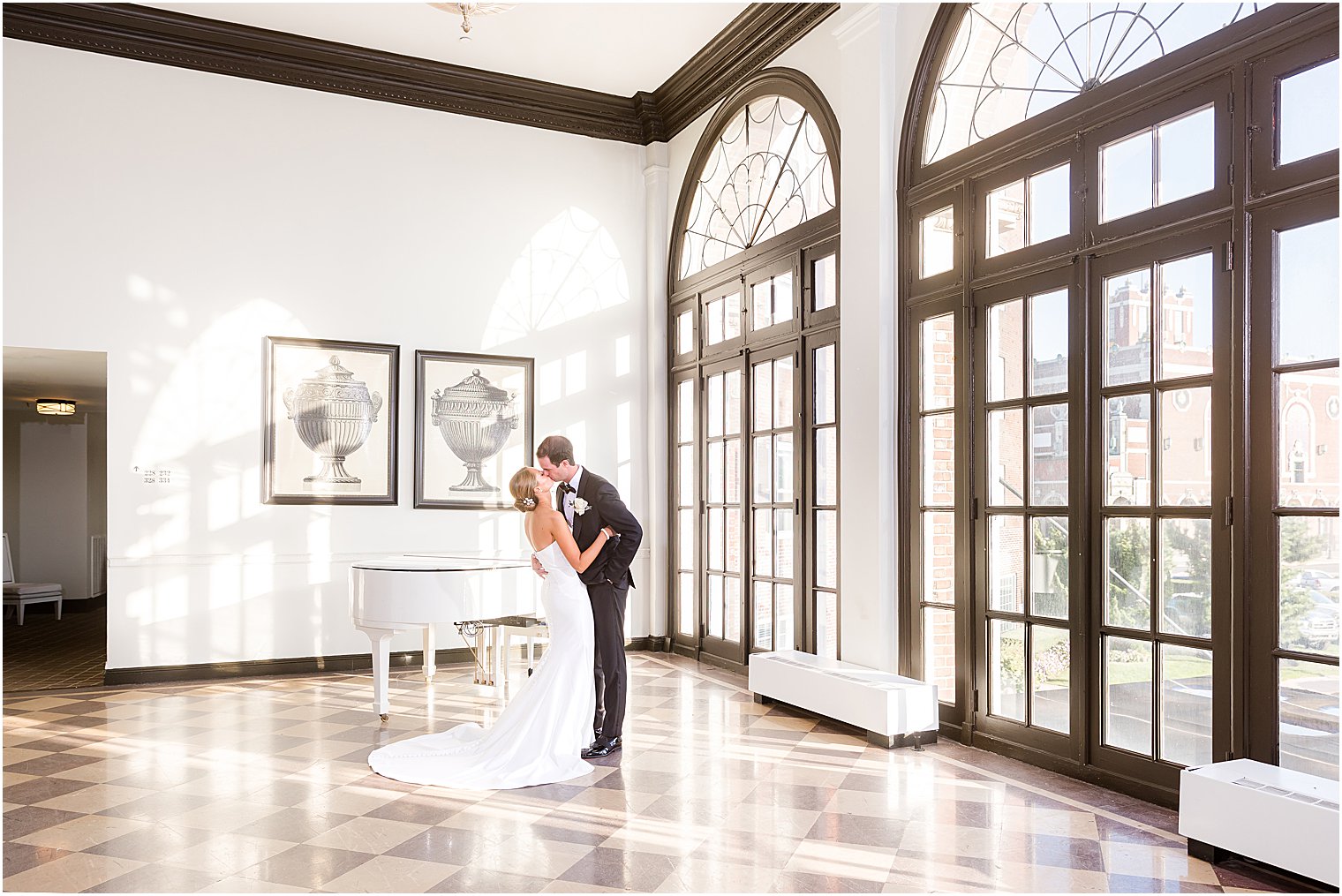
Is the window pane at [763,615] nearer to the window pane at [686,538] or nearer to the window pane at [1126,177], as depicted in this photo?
the window pane at [686,538]

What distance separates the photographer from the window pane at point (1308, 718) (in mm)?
3479

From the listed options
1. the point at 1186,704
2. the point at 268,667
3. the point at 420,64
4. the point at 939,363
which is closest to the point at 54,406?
the point at 268,667

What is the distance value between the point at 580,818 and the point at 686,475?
4.54m

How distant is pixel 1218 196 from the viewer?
3.95m

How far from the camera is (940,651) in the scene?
5453 mm

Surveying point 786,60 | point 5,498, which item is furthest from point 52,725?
point 5,498

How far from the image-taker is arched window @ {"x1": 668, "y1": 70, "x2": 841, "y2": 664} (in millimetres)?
6488

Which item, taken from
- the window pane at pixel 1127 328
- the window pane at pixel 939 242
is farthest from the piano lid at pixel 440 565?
the window pane at pixel 1127 328

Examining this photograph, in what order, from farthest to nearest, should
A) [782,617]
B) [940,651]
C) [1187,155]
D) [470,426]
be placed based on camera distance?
[470,426] < [782,617] < [940,651] < [1187,155]

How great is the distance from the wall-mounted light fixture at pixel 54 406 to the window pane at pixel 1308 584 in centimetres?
1059

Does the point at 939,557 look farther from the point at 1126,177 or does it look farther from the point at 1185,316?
the point at 1126,177

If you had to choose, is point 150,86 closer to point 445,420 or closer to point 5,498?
point 445,420

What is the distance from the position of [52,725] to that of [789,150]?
5888 millimetres

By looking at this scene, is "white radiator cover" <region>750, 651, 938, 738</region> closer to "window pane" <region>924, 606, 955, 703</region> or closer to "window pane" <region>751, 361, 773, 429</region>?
"window pane" <region>924, 606, 955, 703</region>
